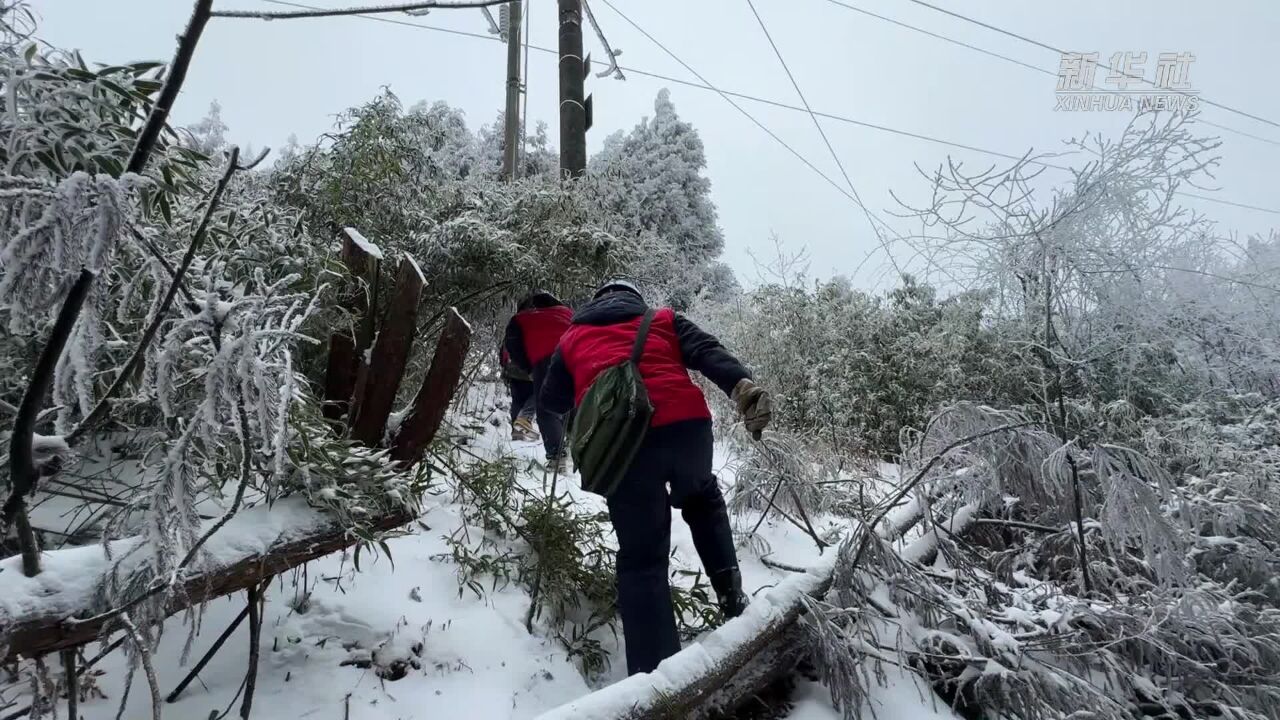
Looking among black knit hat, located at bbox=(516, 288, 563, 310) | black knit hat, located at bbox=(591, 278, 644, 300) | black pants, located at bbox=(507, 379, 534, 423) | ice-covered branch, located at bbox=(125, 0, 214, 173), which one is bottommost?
black pants, located at bbox=(507, 379, 534, 423)

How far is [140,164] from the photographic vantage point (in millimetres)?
907

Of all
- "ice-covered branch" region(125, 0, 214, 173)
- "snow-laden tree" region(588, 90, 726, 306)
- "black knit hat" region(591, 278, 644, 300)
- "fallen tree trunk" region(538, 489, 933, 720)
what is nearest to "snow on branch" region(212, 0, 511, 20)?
"ice-covered branch" region(125, 0, 214, 173)

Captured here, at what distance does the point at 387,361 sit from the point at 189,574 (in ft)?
2.80

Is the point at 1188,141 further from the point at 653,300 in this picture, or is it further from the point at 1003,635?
the point at 1003,635

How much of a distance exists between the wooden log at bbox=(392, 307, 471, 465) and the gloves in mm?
973

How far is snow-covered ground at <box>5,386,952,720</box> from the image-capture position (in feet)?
5.96

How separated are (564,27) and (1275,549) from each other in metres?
5.67

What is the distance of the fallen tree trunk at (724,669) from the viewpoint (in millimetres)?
1479

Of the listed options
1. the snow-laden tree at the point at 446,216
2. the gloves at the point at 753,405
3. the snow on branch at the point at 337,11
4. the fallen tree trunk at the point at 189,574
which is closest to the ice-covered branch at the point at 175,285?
the snow on branch at the point at 337,11

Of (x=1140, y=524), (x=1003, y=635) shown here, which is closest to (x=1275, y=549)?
(x=1140, y=524)

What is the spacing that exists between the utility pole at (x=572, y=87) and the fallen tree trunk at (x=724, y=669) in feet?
12.8

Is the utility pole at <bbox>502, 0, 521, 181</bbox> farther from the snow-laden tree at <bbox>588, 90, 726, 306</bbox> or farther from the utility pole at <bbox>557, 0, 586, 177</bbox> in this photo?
the snow-laden tree at <bbox>588, 90, 726, 306</bbox>

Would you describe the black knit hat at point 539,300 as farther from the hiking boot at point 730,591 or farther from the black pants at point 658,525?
the hiking boot at point 730,591

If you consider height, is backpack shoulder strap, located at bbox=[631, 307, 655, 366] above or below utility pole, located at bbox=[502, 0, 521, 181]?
below
